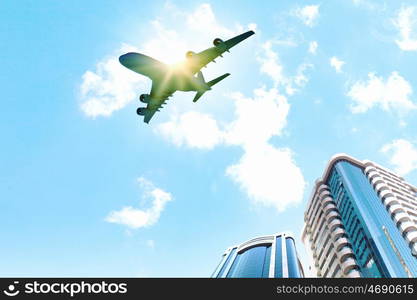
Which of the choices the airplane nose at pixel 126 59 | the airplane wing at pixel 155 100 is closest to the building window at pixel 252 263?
the airplane wing at pixel 155 100

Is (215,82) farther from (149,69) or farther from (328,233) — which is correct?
(328,233)

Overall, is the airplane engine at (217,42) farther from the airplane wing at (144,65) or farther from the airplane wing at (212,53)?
the airplane wing at (144,65)

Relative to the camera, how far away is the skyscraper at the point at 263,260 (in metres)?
93.3

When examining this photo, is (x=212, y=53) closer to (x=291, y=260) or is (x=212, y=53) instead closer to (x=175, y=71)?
(x=175, y=71)

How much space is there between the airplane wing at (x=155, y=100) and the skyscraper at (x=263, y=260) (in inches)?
2716

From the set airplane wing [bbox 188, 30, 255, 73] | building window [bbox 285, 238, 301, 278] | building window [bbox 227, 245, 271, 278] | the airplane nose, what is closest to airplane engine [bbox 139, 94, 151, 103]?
the airplane nose

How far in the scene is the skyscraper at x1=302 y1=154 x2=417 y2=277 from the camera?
63.5m

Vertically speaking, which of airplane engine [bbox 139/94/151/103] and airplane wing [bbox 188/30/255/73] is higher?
airplane engine [bbox 139/94/151/103]

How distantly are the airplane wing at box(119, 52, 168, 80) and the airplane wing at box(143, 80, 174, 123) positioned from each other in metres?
1.16

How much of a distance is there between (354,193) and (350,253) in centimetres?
1594

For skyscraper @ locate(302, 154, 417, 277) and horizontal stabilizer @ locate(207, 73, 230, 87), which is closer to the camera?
horizontal stabilizer @ locate(207, 73, 230, 87)

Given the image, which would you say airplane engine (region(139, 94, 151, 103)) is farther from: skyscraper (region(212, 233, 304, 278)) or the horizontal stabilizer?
skyscraper (region(212, 233, 304, 278))

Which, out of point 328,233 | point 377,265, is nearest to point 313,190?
point 328,233

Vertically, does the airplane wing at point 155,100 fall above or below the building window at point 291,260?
below
